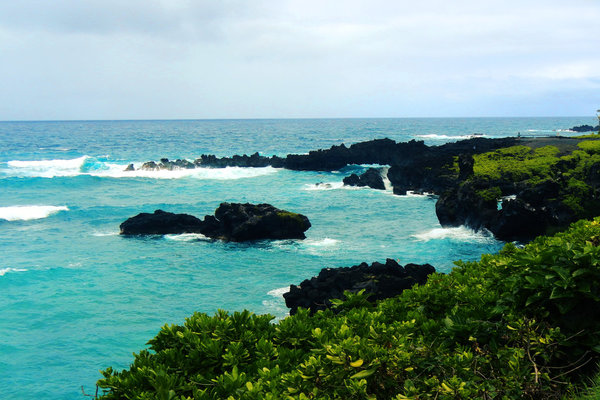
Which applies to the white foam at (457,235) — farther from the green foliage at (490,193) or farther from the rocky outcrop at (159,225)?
the rocky outcrop at (159,225)

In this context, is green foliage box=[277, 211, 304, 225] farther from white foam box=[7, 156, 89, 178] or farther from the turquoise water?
white foam box=[7, 156, 89, 178]

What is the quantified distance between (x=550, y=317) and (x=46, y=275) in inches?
876

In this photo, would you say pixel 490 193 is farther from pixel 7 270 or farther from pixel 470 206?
pixel 7 270

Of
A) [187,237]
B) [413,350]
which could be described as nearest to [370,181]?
[187,237]

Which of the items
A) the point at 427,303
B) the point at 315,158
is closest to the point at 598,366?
the point at 427,303

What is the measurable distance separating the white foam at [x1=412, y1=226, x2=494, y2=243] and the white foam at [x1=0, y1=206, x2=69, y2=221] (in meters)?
27.6

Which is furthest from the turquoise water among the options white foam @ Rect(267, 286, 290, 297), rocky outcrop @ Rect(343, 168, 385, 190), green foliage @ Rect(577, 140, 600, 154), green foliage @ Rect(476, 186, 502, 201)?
green foliage @ Rect(577, 140, 600, 154)

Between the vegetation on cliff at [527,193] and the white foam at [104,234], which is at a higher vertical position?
the vegetation on cliff at [527,193]

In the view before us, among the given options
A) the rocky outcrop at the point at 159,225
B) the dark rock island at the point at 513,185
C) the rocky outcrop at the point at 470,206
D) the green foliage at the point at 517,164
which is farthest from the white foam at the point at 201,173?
the rocky outcrop at the point at 470,206

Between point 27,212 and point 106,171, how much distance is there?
29653 mm

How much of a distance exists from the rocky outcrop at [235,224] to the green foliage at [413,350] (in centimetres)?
2222

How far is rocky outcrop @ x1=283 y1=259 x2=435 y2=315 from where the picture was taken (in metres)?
15.6

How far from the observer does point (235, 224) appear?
28.0 m

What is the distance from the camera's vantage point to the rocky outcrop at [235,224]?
2772cm
